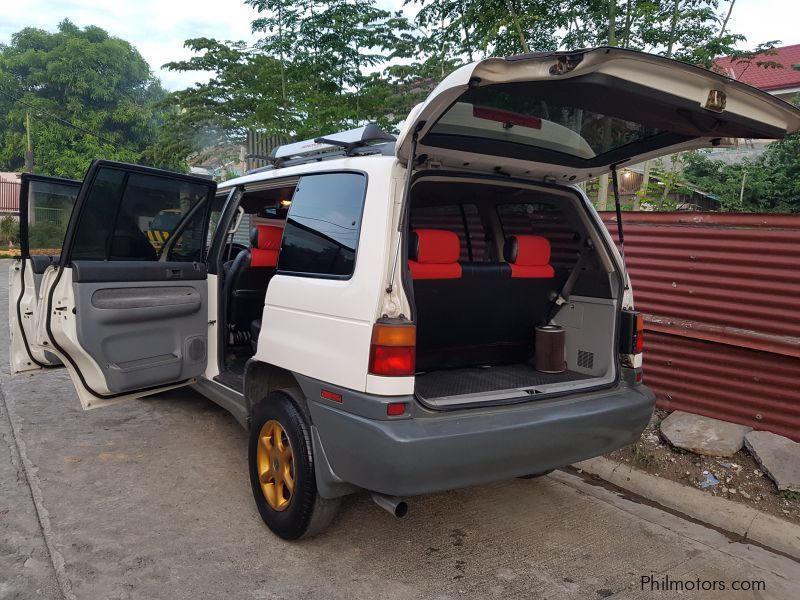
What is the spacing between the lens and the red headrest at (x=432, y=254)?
9.84 ft

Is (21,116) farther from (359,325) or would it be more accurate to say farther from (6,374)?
(359,325)

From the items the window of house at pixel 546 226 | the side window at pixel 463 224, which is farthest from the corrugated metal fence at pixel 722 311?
the side window at pixel 463 224

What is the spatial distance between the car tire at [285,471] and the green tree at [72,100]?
37.0 metres

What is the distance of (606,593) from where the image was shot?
270 centimetres

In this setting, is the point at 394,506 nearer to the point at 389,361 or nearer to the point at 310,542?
the point at 389,361

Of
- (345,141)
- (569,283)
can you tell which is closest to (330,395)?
(345,141)

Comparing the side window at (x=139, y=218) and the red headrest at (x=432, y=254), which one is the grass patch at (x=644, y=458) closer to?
the red headrest at (x=432, y=254)

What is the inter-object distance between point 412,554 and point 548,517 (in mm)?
941

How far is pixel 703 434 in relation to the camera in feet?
13.7

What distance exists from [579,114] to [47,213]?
372cm

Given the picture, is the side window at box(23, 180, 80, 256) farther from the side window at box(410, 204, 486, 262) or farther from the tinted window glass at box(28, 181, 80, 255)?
the side window at box(410, 204, 486, 262)

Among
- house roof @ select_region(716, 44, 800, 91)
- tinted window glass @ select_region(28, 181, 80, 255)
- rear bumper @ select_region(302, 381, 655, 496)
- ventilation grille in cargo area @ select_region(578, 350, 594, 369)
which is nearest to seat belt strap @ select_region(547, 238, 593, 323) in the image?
ventilation grille in cargo area @ select_region(578, 350, 594, 369)

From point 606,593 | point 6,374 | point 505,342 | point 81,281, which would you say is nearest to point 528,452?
point 606,593

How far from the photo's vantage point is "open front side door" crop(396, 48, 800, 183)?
2113 millimetres
